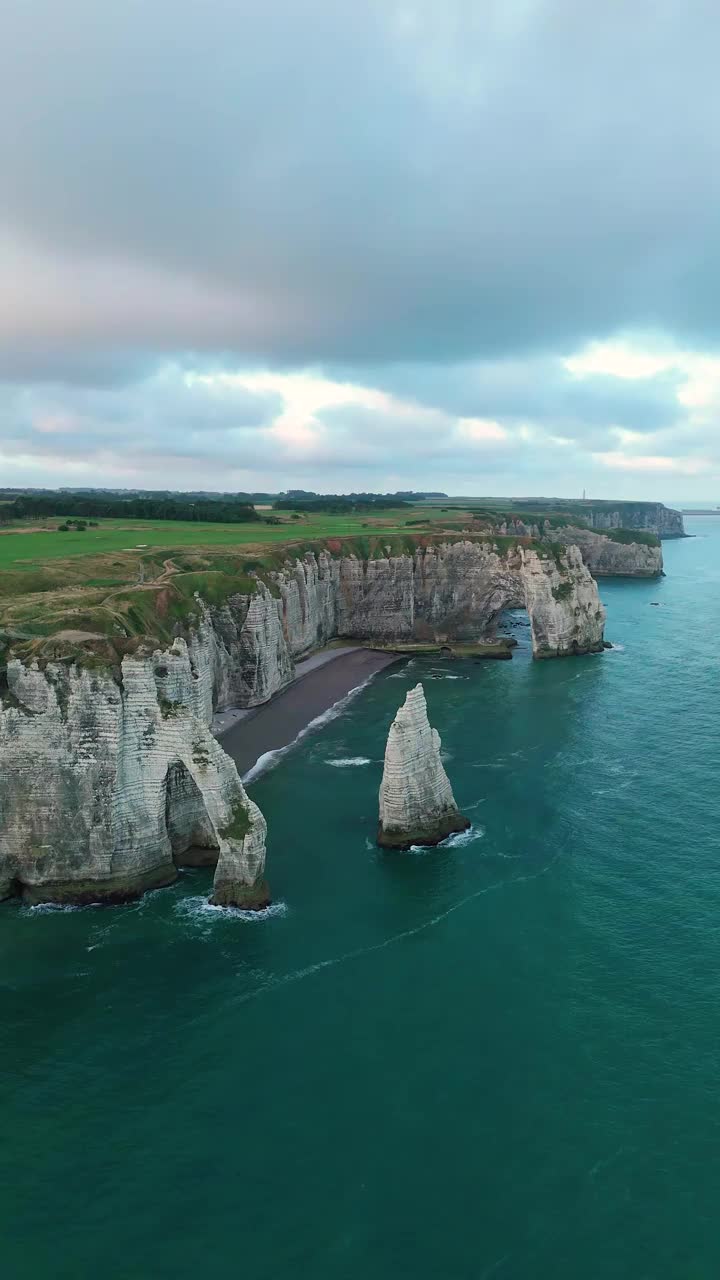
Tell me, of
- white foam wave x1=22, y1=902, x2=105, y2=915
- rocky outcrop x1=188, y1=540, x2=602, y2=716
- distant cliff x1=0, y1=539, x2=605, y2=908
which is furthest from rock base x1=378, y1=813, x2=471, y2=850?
rocky outcrop x1=188, y1=540, x2=602, y2=716

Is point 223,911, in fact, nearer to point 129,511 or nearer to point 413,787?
point 413,787

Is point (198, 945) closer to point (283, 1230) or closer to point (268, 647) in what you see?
point (283, 1230)

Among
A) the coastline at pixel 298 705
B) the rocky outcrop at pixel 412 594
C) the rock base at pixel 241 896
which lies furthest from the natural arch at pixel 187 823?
the rocky outcrop at pixel 412 594

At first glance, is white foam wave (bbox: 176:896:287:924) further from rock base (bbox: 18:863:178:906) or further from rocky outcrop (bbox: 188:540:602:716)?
rocky outcrop (bbox: 188:540:602:716)

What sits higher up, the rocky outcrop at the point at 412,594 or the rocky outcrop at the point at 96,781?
the rocky outcrop at the point at 412,594

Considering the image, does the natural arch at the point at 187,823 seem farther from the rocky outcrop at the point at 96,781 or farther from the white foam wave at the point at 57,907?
the white foam wave at the point at 57,907

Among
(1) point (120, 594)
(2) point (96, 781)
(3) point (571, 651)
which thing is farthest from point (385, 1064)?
(3) point (571, 651)
